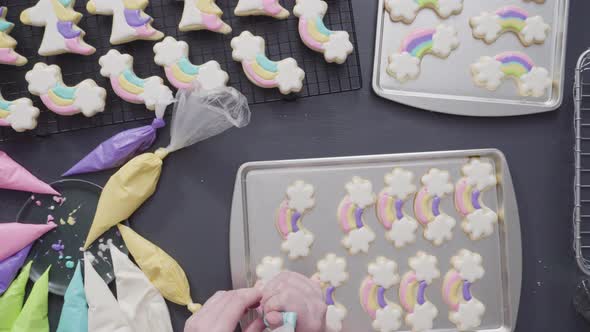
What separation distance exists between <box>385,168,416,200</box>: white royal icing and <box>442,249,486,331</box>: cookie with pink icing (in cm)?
19

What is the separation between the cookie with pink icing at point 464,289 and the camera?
1143 millimetres

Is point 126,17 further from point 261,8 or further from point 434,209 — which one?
point 434,209

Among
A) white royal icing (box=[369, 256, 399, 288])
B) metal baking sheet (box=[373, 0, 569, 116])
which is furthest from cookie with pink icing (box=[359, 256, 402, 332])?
metal baking sheet (box=[373, 0, 569, 116])

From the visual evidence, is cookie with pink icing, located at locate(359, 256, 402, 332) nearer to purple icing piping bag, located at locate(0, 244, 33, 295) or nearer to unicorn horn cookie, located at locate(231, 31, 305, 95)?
unicorn horn cookie, located at locate(231, 31, 305, 95)

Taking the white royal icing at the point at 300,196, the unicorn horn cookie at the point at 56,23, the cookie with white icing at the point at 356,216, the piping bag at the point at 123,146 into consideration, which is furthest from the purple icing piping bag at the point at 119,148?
the cookie with white icing at the point at 356,216

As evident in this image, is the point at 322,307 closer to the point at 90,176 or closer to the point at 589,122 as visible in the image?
the point at 90,176

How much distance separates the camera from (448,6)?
1.15 meters

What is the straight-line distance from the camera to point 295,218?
1.14 meters

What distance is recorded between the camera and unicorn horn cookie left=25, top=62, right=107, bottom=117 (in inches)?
43.4

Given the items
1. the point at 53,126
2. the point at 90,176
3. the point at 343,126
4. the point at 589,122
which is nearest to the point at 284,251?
the point at 343,126

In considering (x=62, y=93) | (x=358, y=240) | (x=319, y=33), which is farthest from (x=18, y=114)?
(x=358, y=240)

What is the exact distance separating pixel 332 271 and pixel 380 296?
0.41 feet

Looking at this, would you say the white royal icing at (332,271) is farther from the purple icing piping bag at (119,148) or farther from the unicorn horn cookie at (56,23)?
the unicorn horn cookie at (56,23)

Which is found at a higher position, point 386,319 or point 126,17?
point 126,17
